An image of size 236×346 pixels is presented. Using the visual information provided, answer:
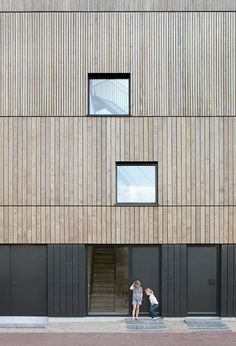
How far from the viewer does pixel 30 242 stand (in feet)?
52.0

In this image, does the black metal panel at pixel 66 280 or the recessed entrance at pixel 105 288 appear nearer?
the black metal panel at pixel 66 280

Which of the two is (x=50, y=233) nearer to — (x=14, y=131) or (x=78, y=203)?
(x=78, y=203)

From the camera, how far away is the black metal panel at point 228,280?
52.1 ft

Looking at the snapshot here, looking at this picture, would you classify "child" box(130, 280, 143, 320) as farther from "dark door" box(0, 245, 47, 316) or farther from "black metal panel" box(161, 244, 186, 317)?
"dark door" box(0, 245, 47, 316)

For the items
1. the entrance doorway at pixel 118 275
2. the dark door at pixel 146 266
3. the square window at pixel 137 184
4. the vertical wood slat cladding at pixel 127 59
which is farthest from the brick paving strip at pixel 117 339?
the vertical wood slat cladding at pixel 127 59

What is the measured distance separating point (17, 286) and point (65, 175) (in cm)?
439

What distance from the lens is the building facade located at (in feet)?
52.1

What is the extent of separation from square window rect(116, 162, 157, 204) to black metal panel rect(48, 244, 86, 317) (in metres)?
2.46

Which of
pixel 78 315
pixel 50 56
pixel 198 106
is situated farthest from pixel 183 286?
pixel 50 56

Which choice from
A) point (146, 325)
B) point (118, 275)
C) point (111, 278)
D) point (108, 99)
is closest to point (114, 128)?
point (108, 99)

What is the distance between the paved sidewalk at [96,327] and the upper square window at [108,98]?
24.5ft

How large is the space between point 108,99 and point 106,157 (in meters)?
2.16

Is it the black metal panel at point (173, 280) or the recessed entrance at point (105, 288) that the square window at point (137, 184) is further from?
the recessed entrance at point (105, 288)

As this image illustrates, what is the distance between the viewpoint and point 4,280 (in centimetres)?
1595
